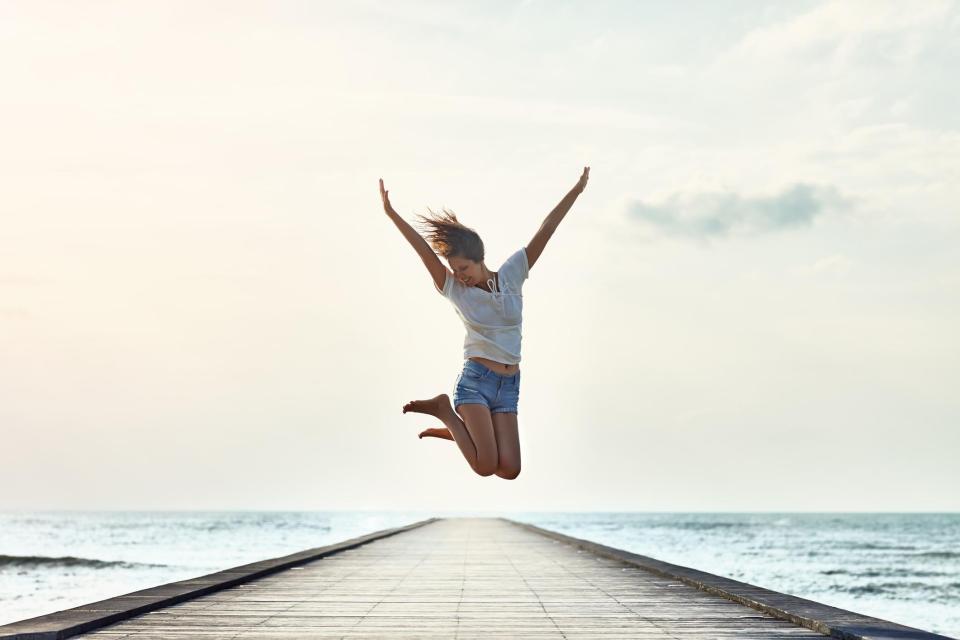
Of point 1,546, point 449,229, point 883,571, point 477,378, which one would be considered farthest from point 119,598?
point 1,546

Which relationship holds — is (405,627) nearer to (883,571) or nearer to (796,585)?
(796,585)

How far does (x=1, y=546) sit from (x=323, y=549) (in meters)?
27.5

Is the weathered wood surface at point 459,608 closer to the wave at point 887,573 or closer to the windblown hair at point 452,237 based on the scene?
the windblown hair at point 452,237

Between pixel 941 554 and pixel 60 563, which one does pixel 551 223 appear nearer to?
pixel 60 563

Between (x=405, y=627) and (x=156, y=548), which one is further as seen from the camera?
(x=156, y=548)

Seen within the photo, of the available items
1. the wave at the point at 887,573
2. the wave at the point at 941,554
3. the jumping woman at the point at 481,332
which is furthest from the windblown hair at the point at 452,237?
the wave at the point at 941,554

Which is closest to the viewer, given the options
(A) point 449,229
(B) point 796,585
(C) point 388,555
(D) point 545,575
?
(A) point 449,229

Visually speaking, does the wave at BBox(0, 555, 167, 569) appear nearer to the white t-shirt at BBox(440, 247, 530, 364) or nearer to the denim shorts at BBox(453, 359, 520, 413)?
the denim shorts at BBox(453, 359, 520, 413)

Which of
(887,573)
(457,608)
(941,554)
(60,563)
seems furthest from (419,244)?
(941,554)

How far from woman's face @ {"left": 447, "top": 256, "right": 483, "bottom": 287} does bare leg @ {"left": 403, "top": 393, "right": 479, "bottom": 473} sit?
2.43 ft

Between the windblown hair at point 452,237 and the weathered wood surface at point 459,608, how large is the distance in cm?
217

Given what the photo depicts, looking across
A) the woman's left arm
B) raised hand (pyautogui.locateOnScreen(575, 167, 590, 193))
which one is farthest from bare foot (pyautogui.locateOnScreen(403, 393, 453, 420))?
raised hand (pyautogui.locateOnScreen(575, 167, 590, 193))

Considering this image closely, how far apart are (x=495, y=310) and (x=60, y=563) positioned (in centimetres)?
2620

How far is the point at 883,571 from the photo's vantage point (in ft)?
104
